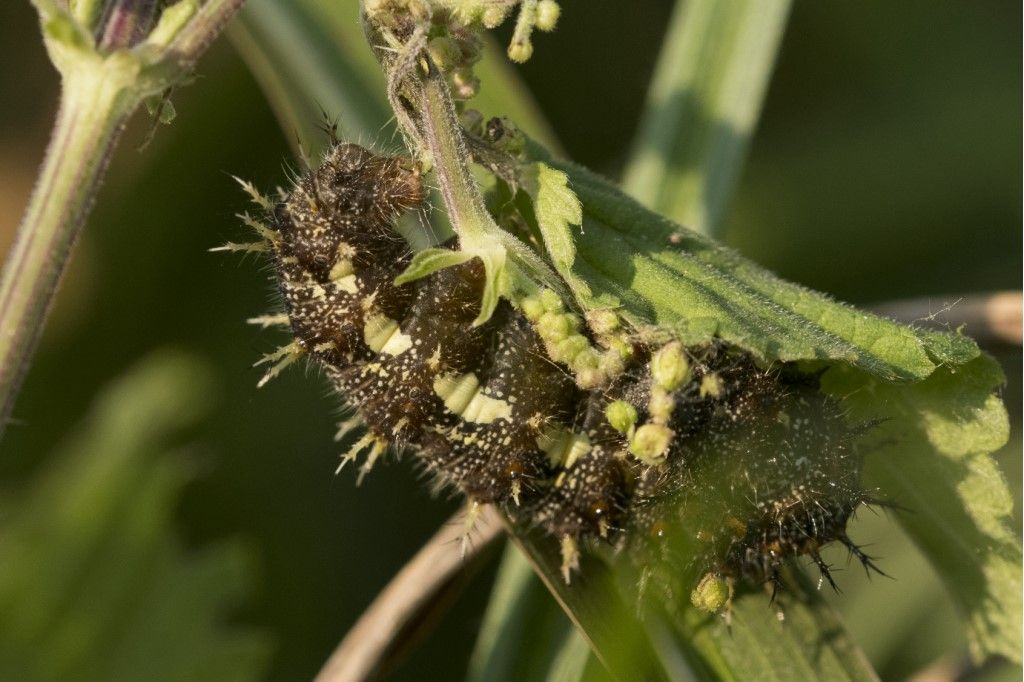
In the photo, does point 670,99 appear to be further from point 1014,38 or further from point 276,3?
point 1014,38

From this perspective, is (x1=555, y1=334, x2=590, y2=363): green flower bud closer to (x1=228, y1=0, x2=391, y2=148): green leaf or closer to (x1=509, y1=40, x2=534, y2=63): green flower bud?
(x1=509, y1=40, x2=534, y2=63): green flower bud

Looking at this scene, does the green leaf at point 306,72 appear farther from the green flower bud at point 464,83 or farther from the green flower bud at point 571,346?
the green flower bud at point 571,346

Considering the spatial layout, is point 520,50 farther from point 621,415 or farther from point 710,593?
point 710,593

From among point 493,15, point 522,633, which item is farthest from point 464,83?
point 522,633

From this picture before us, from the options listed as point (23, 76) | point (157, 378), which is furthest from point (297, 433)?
point (23, 76)

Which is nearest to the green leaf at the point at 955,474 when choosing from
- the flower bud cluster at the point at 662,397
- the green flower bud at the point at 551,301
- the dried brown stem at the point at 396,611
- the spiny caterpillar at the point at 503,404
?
the spiny caterpillar at the point at 503,404


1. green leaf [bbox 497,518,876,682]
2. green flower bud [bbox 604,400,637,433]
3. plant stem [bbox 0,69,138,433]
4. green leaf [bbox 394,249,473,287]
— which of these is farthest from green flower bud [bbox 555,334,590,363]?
plant stem [bbox 0,69,138,433]
